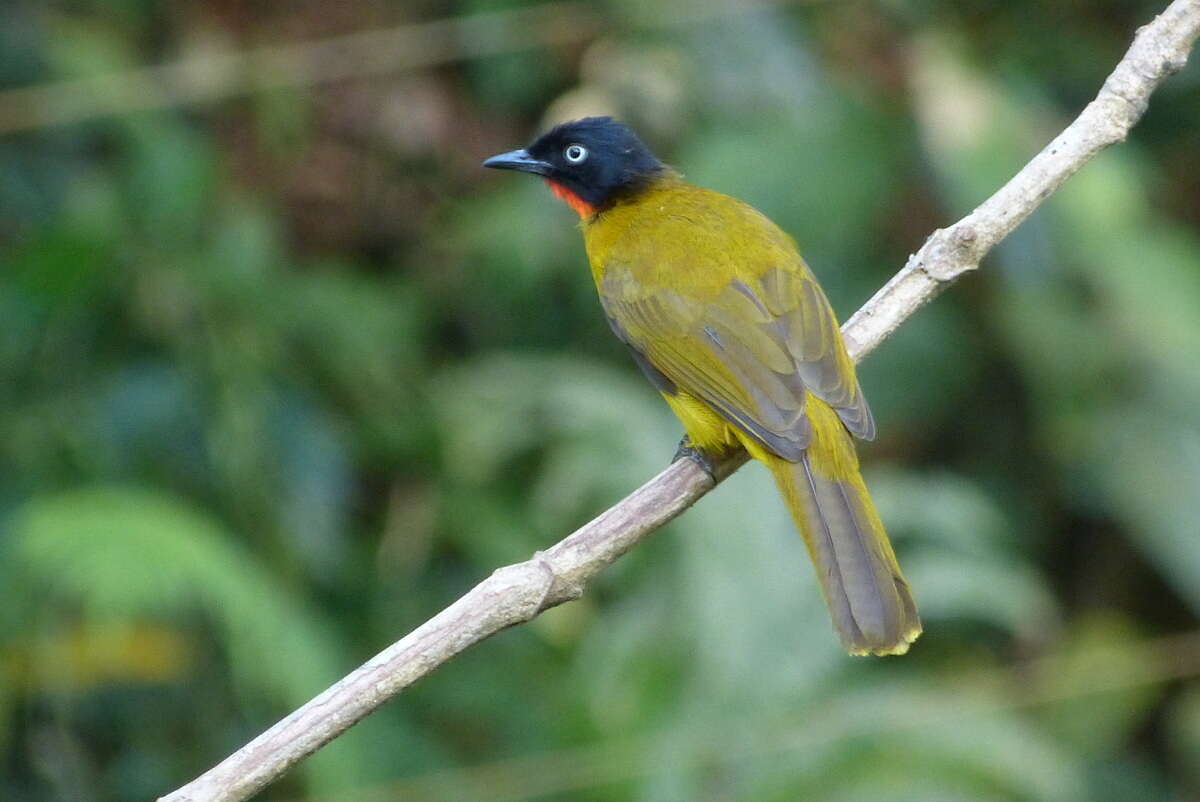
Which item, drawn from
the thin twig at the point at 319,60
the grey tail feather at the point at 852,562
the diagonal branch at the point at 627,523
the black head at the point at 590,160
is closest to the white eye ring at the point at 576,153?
the black head at the point at 590,160

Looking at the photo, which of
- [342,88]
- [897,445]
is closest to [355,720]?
[897,445]

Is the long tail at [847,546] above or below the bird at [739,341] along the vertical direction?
below

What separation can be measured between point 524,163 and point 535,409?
1076 mm

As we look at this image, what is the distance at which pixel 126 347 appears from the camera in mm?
5062

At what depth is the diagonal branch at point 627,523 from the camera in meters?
2.43

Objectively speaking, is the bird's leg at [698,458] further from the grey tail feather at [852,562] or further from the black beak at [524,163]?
the black beak at [524,163]

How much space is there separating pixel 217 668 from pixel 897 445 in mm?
2462

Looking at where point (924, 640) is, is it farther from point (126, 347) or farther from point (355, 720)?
point (355, 720)

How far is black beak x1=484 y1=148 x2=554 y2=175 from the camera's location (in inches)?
169

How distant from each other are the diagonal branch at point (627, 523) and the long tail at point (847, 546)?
→ 0.17m

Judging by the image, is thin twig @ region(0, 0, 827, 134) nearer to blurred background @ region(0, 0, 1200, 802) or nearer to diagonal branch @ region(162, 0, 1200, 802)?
blurred background @ region(0, 0, 1200, 802)

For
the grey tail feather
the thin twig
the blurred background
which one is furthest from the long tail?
the thin twig

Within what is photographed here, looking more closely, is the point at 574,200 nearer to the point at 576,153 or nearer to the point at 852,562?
the point at 576,153

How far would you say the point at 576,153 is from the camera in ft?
14.1
